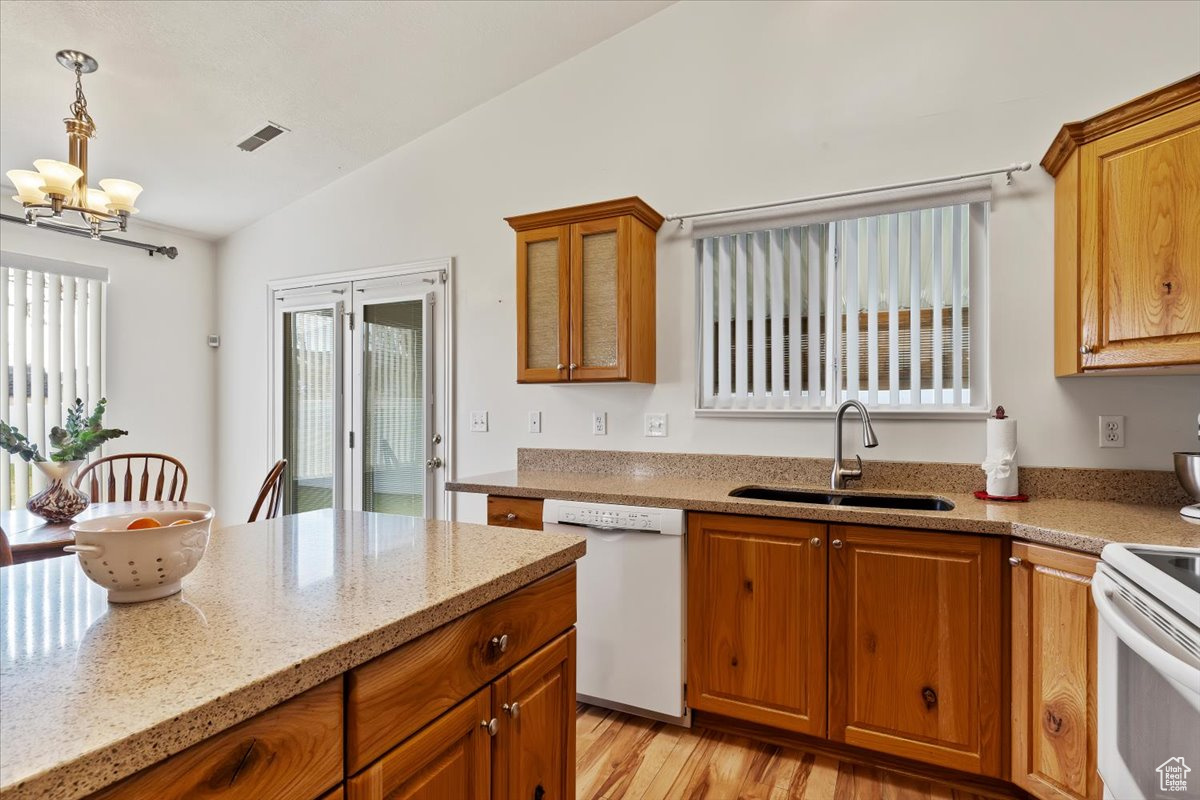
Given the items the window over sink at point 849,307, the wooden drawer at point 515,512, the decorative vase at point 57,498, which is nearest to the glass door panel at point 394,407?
the wooden drawer at point 515,512

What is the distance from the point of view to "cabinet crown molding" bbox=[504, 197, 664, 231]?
8.63ft

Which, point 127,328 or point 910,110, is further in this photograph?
point 127,328

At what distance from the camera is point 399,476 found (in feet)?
12.0

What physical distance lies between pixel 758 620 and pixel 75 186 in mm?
3041

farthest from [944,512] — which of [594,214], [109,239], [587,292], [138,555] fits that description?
[109,239]

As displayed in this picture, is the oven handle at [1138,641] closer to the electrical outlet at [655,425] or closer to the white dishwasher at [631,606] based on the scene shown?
the white dishwasher at [631,606]

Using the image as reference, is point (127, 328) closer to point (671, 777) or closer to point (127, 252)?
point (127, 252)

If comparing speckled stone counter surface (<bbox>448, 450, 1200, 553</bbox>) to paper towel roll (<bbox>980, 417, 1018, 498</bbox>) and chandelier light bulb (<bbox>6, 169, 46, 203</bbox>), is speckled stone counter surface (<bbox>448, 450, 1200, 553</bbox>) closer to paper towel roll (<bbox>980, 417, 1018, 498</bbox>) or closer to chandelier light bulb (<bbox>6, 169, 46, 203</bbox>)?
paper towel roll (<bbox>980, 417, 1018, 498</bbox>)

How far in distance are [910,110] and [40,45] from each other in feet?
11.8

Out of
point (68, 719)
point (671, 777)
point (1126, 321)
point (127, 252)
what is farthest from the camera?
point (127, 252)

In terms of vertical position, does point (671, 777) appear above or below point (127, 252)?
below

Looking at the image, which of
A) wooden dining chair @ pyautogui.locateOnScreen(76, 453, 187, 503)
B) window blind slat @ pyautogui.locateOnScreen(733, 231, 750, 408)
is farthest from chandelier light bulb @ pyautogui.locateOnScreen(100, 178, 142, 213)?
window blind slat @ pyautogui.locateOnScreen(733, 231, 750, 408)

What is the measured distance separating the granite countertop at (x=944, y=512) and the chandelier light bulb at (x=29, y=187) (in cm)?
184

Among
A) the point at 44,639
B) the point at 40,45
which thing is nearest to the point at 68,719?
the point at 44,639
